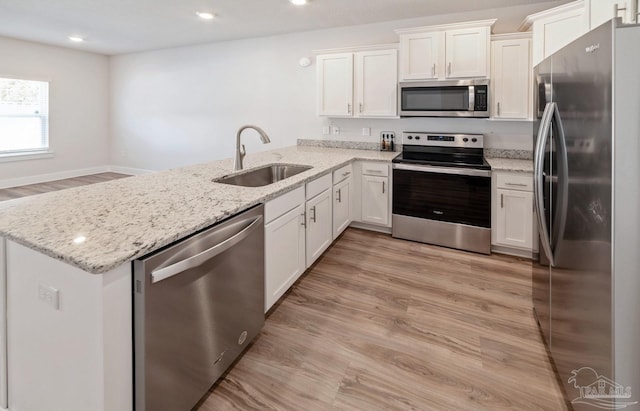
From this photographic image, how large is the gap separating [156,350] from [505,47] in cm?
383

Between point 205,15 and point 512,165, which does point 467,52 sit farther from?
point 205,15

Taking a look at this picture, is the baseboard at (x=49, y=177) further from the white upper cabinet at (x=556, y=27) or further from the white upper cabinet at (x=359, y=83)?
the white upper cabinet at (x=556, y=27)

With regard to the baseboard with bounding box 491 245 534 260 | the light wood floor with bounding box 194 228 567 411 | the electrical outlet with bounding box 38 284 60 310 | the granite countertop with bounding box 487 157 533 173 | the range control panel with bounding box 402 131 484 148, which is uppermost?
the range control panel with bounding box 402 131 484 148

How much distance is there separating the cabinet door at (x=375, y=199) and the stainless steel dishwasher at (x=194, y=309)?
214 centimetres

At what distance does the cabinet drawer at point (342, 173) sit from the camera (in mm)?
3232

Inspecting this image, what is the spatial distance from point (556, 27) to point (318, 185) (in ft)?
8.19

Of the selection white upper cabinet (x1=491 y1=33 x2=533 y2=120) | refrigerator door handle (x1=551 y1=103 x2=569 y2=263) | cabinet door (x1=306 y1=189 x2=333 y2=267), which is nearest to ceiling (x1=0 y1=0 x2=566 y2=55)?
white upper cabinet (x1=491 y1=33 x2=533 y2=120)

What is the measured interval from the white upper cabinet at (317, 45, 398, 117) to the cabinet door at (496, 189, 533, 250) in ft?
4.97

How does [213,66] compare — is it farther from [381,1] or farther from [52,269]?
[52,269]

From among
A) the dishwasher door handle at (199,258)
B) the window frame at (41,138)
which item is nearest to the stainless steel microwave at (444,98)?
the dishwasher door handle at (199,258)

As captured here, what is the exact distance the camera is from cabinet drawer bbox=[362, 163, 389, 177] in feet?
12.1

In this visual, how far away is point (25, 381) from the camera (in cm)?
131

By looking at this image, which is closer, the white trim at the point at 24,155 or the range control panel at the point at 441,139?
the range control panel at the point at 441,139

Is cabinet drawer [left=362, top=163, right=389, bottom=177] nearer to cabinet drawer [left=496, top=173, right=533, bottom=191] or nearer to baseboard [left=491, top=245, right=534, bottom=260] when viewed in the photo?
cabinet drawer [left=496, top=173, right=533, bottom=191]
